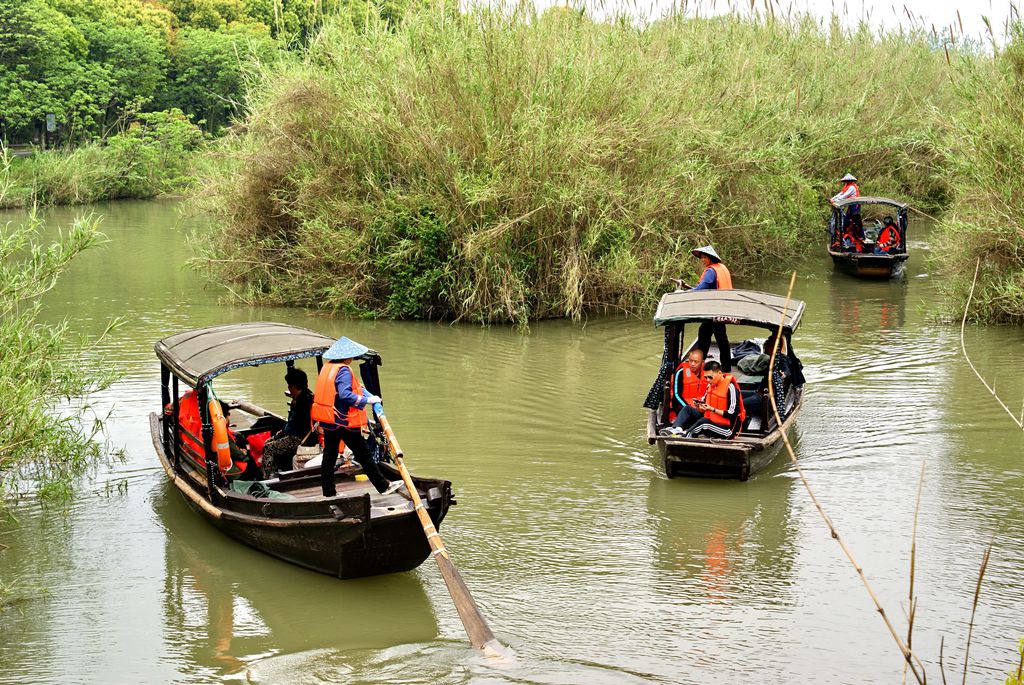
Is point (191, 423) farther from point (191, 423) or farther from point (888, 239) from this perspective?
point (888, 239)

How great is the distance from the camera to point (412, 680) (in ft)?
24.2

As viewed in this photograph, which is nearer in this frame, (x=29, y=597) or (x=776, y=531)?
(x=29, y=597)

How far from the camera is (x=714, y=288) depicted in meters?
13.6

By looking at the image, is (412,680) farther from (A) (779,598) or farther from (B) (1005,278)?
(B) (1005,278)

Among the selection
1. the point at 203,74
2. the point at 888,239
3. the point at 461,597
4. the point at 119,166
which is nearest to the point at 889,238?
the point at 888,239

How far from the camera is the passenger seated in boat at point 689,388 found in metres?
11.2

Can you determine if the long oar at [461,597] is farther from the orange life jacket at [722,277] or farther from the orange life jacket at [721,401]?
the orange life jacket at [722,277]

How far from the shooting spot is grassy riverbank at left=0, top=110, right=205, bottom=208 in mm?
37375

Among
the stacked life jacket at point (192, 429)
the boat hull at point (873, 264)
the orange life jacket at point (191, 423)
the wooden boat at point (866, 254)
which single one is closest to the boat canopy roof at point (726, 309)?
the stacked life jacket at point (192, 429)

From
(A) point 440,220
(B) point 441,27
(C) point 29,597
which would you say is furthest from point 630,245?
(C) point 29,597

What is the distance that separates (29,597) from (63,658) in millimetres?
1126

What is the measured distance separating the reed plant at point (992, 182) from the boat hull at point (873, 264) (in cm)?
451

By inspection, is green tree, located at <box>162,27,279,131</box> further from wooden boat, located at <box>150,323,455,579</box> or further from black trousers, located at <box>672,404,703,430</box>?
black trousers, located at <box>672,404,703,430</box>

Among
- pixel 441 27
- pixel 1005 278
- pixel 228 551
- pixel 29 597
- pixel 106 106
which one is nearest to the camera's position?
pixel 29 597
